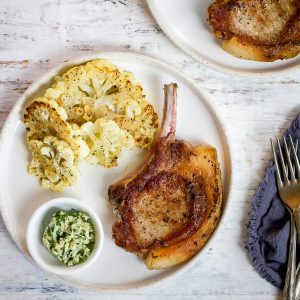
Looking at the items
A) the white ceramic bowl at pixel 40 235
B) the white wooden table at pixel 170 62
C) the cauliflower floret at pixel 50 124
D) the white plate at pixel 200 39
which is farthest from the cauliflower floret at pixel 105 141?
the white plate at pixel 200 39

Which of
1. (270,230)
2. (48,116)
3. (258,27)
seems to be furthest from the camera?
(270,230)

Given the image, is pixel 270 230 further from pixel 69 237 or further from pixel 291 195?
pixel 69 237

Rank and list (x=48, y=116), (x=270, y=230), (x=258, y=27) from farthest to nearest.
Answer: (x=270, y=230), (x=258, y=27), (x=48, y=116)

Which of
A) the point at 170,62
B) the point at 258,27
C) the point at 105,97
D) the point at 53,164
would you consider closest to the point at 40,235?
the point at 53,164

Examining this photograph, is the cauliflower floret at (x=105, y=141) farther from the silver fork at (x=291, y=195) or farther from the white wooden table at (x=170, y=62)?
the silver fork at (x=291, y=195)

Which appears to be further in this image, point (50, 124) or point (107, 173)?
point (107, 173)

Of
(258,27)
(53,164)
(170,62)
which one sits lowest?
(53,164)
